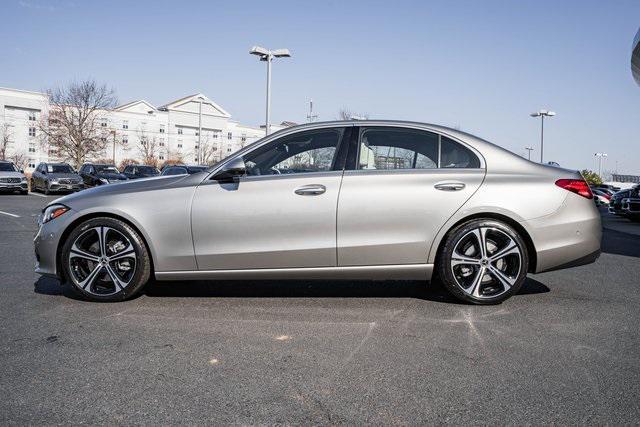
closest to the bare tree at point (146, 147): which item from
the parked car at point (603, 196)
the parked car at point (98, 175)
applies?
the parked car at point (98, 175)

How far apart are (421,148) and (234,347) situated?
2.43m

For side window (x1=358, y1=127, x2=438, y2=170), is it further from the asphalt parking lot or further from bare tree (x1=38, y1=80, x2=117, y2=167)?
bare tree (x1=38, y1=80, x2=117, y2=167)

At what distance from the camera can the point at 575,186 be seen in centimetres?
466

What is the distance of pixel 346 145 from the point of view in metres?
4.70

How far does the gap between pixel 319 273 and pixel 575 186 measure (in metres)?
2.36

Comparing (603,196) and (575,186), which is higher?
(575,186)

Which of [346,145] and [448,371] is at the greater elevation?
[346,145]

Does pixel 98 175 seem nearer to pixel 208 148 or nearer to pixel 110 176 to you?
pixel 110 176

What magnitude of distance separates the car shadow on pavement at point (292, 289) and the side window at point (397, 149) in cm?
121

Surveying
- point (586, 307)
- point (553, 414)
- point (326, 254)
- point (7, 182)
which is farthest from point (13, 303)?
point (7, 182)

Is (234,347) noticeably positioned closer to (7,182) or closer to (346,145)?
(346,145)

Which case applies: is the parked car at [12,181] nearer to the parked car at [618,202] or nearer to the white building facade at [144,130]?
the parked car at [618,202]

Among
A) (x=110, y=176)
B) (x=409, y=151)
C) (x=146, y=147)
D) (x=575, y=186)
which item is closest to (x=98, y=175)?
(x=110, y=176)

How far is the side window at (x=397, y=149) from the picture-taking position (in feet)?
15.3
